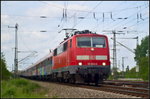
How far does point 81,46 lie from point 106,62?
2.18 m

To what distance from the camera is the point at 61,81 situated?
32.4 metres

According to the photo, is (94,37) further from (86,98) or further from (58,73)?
(86,98)

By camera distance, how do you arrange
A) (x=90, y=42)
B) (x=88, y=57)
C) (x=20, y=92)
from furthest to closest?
(x=90, y=42) → (x=88, y=57) → (x=20, y=92)

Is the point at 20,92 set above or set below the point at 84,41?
below

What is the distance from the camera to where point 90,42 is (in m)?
24.3

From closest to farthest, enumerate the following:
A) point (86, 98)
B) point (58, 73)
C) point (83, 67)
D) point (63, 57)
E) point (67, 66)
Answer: point (86, 98) → point (83, 67) → point (67, 66) → point (63, 57) → point (58, 73)

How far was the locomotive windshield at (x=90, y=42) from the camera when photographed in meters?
24.3

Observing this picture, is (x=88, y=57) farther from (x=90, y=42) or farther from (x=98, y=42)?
(x=98, y=42)

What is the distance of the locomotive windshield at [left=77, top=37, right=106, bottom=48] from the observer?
24297 mm

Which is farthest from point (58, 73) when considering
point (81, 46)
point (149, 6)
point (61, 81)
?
point (149, 6)

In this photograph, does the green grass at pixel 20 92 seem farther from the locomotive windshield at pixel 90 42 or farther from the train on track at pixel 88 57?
the locomotive windshield at pixel 90 42

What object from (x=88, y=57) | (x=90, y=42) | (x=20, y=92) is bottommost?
(x=20, y=92)

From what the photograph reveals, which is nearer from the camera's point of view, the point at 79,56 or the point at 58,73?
the point at 79,56

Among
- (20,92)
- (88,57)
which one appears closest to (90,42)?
(88,57)
